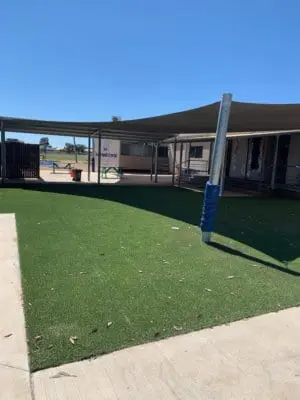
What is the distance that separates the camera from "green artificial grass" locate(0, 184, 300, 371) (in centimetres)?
282

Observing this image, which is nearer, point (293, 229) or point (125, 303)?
point (125, 303)

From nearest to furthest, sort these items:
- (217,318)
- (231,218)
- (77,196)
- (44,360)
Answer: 1. (44,360)
2. (217,318)
3. (231,218)
4. (77,196)

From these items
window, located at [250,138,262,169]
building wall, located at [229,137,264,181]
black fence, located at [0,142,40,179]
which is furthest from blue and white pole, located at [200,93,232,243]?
black fence, located at [0,142,40,179]

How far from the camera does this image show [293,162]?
13992mm

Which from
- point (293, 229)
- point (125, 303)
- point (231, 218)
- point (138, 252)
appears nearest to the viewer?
point (125, 303)

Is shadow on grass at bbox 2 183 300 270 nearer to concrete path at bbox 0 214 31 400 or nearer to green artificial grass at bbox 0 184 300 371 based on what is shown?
green artificial grass at bbox 0 184 300 371

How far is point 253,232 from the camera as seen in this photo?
22.0ft

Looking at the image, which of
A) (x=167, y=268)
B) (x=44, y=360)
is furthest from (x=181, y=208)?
(x=44, y=360)

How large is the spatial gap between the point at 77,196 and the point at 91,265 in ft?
22.6

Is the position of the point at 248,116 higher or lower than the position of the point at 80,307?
higher

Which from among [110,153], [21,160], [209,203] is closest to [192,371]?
[209,203]

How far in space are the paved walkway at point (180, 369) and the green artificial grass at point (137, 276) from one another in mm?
118

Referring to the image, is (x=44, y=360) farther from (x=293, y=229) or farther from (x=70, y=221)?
(x=293, y=229)

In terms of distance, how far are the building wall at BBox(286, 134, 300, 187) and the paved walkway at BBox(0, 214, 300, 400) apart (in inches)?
470
